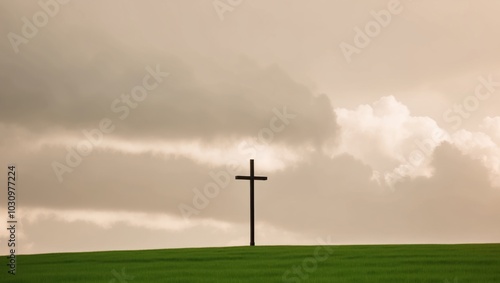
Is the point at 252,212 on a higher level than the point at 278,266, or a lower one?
higher

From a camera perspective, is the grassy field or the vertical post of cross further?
the vertical post of cross

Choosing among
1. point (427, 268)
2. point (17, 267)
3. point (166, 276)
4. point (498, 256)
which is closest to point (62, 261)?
point (17, 267)

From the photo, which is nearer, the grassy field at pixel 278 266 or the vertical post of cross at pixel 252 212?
the grassy field at pixel 278 266

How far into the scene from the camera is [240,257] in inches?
986

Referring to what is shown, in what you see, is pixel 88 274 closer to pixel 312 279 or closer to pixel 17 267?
pixel 17 267

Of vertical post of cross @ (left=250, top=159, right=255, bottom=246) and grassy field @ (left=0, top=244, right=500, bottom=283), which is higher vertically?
vertical post of cross @ (left=250, top=159, right=255, bottom=246)

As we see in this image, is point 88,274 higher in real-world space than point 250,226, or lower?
lower

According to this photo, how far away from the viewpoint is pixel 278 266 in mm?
21734

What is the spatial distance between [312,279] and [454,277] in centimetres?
395

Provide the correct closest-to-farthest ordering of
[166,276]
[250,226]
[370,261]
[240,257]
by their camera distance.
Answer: [166,276] → [370,261] → [240,257] → [250,226]

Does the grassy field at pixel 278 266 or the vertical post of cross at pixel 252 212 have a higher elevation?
the vertical post of cross at pixel 252 212

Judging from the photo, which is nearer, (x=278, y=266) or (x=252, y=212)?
(x=278, y=266)

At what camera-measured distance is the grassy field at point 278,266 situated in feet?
62.1

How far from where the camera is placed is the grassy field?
62.1ft
